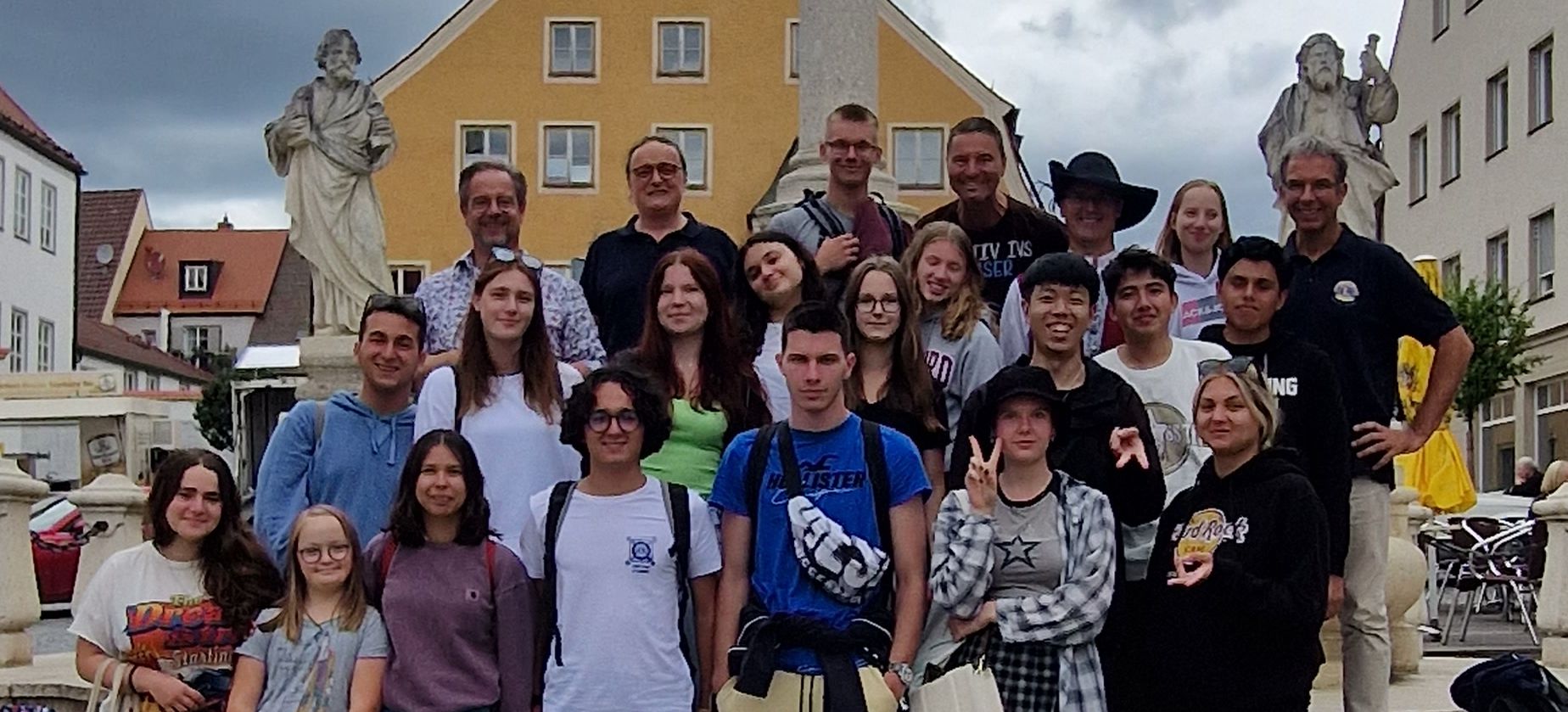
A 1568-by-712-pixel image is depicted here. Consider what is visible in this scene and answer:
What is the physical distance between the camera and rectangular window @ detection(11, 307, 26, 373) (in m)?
42.6

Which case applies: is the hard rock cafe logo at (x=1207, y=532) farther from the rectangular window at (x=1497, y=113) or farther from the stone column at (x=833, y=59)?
the rectangular window at (x=1497, y=113)

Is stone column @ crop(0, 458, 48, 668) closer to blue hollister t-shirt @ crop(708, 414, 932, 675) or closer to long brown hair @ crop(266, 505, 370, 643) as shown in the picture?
long brown hair @ crop(266, 505, 370, 643)

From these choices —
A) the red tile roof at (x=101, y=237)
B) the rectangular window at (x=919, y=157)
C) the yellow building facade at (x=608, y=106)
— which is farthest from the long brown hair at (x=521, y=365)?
the red tile roof at (x=101, y=237)

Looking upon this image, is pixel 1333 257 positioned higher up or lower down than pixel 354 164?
lower down

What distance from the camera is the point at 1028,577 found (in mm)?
4785

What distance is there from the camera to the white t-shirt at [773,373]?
553 cm

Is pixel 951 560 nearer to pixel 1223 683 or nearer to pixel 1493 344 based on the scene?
pixel 1223 683

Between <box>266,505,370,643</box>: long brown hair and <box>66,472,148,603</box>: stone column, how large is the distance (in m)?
5.43

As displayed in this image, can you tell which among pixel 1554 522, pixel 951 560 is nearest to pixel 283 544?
pixel 951 560

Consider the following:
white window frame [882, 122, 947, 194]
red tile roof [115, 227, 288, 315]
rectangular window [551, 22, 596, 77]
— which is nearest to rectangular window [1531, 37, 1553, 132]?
white window frame [882, 122, 947, 194]

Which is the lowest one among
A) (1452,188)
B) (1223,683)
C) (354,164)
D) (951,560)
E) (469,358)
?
(1223,683)

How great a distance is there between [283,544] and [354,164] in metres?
8.48

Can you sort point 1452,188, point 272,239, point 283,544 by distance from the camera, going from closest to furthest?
1. point 283,544
2. point 1452,188
3. point 272,239

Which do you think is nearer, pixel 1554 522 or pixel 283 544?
pixel 283 544
